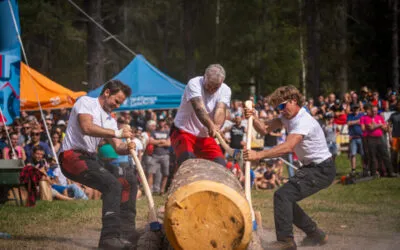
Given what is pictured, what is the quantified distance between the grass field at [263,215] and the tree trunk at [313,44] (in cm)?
1371

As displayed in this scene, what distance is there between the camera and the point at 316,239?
292 inches

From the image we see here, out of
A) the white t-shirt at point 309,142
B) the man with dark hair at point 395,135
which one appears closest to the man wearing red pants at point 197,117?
the white t-shirt at point 309,142

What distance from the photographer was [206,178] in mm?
5691

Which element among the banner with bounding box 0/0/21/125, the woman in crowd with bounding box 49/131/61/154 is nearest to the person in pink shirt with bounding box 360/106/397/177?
the woman in crowd with bounding box 49/131/61/154

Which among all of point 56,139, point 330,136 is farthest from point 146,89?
point 330,136

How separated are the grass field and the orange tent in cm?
601

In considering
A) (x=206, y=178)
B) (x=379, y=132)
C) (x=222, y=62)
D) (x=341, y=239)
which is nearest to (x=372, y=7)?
(x=222, y=62)

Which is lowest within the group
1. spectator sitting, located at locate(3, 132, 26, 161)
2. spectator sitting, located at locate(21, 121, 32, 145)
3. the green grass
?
the green grass

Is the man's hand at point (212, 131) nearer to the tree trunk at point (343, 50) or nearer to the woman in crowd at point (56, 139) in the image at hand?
the woman in crowd at point (56, 139)

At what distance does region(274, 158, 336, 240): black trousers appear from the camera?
688 centimetres

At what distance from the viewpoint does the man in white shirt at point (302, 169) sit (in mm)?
6848

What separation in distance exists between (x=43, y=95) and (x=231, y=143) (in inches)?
226

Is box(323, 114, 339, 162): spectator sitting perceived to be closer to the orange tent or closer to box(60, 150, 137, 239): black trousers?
the orange tent

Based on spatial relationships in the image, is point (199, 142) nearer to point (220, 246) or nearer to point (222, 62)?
point (220, 246)
